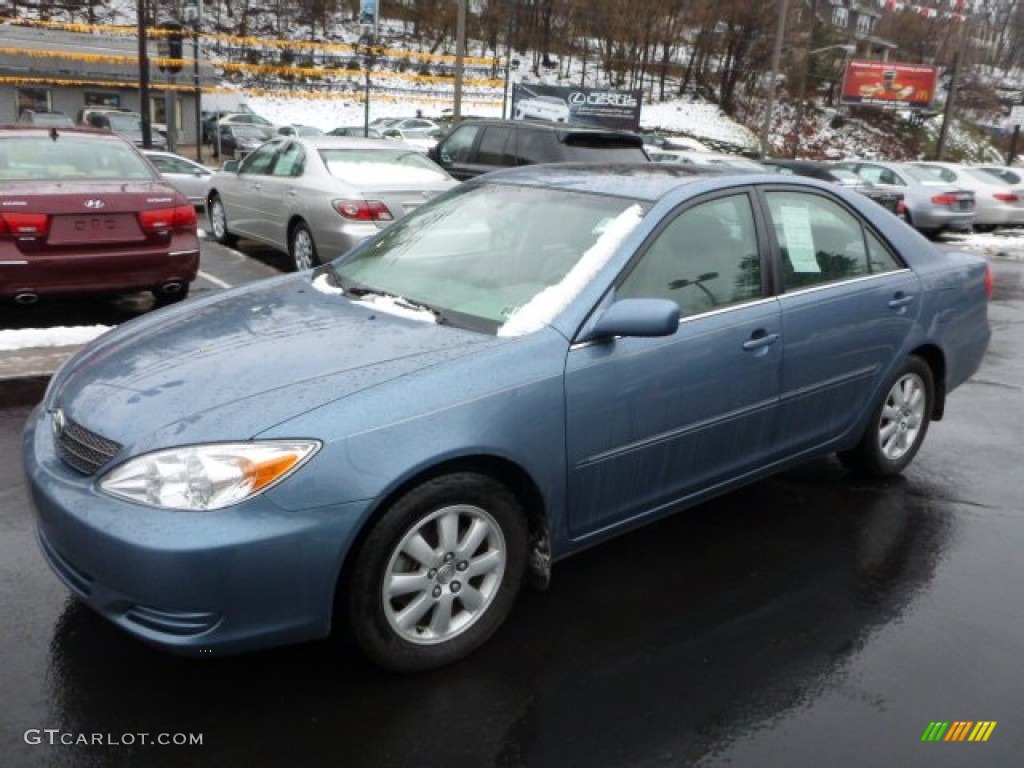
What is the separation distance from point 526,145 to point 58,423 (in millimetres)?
8676

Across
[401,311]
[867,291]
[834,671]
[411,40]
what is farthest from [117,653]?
[411,40]

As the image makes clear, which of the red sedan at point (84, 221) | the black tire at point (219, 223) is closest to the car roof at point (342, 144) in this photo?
the black tire at point (219, 223)

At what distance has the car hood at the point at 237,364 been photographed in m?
2.68

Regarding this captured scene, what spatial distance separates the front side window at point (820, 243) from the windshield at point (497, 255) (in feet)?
2.65

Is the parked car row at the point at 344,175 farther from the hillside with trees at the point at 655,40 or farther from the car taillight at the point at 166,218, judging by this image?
the hillside with trees at the point at 655,40

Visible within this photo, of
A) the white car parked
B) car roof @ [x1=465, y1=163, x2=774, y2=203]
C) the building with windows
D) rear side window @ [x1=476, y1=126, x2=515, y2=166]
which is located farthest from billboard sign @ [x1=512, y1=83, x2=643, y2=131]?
car roof @ [x1=465, y1=163, x2=774, y2=203]

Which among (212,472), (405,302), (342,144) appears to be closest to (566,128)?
(342,144)

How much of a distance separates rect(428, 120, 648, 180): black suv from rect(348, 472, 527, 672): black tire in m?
7.02

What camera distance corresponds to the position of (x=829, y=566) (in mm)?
3842

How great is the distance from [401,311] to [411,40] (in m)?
64.4

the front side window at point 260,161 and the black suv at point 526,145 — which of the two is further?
the black suv at point 526,145

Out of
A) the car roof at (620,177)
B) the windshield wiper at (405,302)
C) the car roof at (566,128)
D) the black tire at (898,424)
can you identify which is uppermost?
the car roof at (620,177)

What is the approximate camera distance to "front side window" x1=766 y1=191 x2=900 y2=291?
13.1ft

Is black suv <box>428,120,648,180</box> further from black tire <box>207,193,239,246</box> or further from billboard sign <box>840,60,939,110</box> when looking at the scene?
billboard sign <box>840,60,939,110</box>
